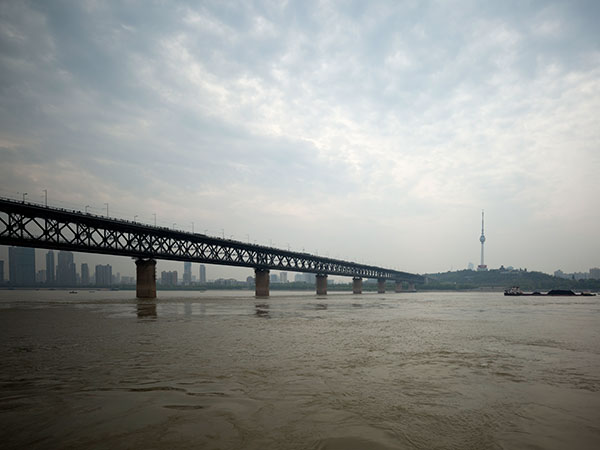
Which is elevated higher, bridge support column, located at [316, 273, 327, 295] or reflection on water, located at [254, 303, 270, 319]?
reflection on water, located at [254, 303, 270, 319]

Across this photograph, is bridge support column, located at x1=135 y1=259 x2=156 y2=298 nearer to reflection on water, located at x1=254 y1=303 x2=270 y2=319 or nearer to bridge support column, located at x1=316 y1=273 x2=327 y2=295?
reflection on water, located at x1=254 y1=303 x2=270 y2=319

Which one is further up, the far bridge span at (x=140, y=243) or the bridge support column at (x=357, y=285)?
the far bridge span at (x=140, y=243)

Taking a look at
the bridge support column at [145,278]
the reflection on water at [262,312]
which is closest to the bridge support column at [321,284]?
the bridge support column at [145,278]

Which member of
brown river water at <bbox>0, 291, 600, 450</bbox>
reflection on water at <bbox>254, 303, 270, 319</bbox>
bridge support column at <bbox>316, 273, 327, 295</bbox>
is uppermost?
brown river water at <bbox>0, 291, 600, 450</bbox>

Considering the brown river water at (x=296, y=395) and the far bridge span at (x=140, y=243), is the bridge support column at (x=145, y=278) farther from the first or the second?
the brown river water at (x=296, y=395)

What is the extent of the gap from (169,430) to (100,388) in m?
4.19

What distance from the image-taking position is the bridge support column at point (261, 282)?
108m

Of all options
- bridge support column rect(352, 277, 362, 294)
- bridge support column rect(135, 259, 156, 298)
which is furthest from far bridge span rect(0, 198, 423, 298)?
bridge support column rect(352, 277, 362, 294)

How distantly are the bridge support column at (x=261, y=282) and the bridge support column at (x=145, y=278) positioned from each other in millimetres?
37667

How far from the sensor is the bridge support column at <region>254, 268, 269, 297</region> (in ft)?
355

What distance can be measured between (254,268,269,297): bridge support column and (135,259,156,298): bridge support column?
3767cm

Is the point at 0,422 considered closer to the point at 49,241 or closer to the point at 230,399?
the point at 230,399

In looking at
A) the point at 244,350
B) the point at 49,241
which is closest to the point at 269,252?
the point at 49,241

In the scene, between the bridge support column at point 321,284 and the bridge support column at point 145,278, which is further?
the bridge support column at point 321,284
